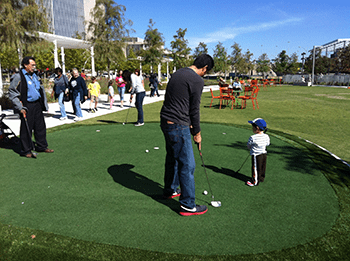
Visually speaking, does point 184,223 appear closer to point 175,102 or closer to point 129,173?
→ point 175,102

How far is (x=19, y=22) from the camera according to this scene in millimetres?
12711

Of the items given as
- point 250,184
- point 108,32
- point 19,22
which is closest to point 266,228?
point 250,184

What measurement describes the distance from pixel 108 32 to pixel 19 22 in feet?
44.7

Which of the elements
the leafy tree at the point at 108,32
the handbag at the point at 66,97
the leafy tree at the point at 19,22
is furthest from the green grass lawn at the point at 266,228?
the leafy tree at the point at 108,32

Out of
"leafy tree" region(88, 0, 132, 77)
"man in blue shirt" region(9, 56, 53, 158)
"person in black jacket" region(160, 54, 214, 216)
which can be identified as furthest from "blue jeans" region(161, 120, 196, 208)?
"leafy tree" region(88, 0, 132, 77)

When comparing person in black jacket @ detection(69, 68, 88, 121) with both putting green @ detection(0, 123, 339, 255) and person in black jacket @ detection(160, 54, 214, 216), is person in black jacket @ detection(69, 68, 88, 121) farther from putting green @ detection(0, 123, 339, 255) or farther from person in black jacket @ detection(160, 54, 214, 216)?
person in black jacket @ detection(160, 54, 214, 216)

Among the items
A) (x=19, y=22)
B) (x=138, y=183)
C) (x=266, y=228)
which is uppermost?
(x=19, y=22)

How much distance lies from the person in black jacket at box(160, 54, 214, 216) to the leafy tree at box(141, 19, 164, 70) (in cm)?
3467

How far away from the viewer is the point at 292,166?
526 centimetres

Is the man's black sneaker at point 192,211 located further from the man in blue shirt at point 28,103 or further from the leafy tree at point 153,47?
the leafy tree at point 153,47

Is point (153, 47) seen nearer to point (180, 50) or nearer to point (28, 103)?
point (180, 50)

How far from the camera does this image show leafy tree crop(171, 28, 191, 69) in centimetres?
4597

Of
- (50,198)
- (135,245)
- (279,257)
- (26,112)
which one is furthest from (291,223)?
(26,112)

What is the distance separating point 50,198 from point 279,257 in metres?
3.04
